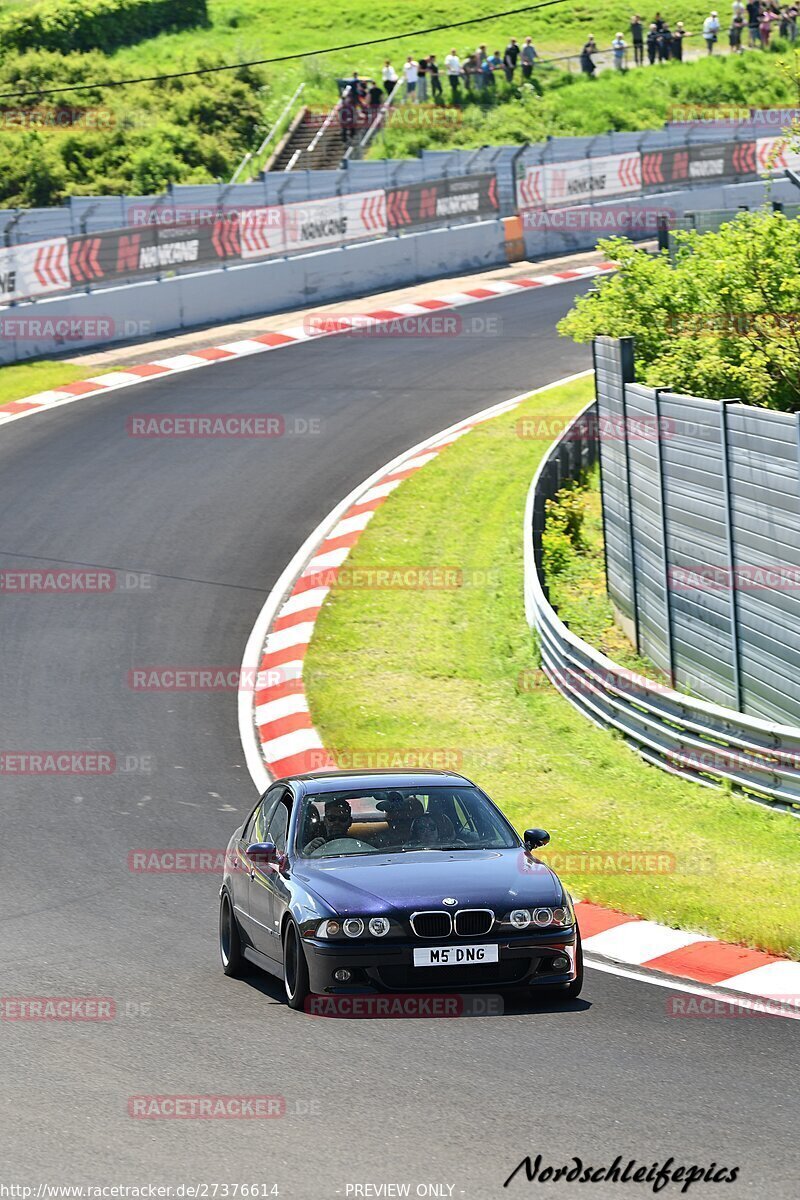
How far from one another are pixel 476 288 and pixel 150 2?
155 feet

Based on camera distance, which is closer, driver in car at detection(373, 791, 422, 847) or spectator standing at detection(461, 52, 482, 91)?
driver in car at detection(373, 791, 422, 847)

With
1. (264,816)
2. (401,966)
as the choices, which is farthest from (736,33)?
(401,966)

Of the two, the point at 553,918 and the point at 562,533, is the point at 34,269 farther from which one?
the point at 553,918

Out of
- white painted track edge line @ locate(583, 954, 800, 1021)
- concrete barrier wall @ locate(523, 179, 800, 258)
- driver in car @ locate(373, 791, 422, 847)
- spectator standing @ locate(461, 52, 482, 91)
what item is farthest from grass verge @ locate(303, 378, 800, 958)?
spectator standing @ locate(461, 52, 482, 91)

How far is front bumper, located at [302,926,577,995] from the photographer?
925cm

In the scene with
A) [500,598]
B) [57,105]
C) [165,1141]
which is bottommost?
[500,598]

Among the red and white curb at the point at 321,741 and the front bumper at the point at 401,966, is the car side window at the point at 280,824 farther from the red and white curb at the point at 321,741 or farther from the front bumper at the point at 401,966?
the red and white curb at the point at 321,741

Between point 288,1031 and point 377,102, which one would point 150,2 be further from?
point 288,1031

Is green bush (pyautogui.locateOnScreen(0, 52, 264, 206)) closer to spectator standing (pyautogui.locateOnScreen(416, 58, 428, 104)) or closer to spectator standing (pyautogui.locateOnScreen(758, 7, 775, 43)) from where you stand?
spectator standing (pyautogui.locateOnScreen(416, 58, 428, 104))

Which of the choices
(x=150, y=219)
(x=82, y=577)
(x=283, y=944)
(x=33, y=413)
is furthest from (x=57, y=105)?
(x=283, y=944)

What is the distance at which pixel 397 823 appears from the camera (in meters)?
10.6

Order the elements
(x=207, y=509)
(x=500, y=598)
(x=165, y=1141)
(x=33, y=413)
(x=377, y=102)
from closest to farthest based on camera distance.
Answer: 1. (x=165, y=1141)
2. (x=500, y=598)
3. (x=207, y=509)
4. (x=33, y=413)
5. (x=377, y=102)

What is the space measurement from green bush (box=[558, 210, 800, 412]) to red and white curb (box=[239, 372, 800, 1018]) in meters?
4.75

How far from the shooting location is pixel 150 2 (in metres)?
79.3
